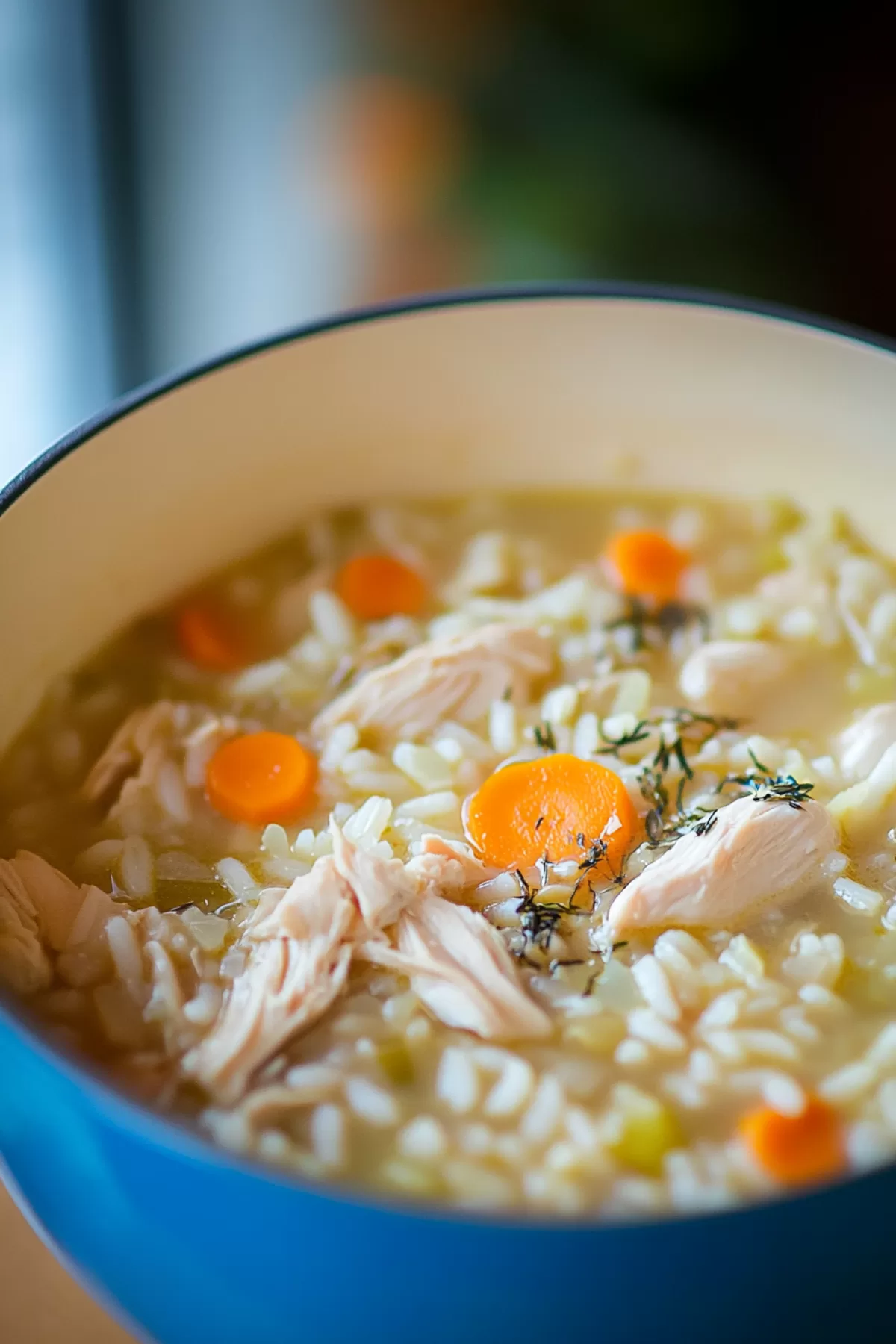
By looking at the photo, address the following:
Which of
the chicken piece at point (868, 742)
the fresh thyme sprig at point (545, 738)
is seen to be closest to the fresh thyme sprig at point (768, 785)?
the chicken piece at point (868, 742)

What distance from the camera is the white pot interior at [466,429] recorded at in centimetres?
257

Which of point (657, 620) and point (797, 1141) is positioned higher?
point (657, 620)

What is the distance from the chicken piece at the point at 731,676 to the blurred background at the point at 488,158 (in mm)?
2569

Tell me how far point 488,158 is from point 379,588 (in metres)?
2.73

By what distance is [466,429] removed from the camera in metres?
2.96

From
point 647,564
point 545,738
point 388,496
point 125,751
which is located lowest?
point 545,738

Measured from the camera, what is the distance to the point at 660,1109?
175 cm

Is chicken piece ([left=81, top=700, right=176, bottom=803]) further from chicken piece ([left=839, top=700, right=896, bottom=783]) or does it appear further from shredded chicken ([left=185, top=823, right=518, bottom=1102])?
chicken piece ([left=839, top=700, right=896, bottom=783])

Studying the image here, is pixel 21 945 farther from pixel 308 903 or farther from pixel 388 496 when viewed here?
pixel 388 496

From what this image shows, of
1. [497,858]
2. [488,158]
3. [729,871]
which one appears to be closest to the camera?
[729,871]

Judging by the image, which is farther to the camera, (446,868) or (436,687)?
(436,687)

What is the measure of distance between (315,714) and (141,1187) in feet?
3.73

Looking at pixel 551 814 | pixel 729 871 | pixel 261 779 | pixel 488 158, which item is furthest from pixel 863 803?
pixel 488 158

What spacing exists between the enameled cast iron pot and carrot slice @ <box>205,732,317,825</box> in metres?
0.37
